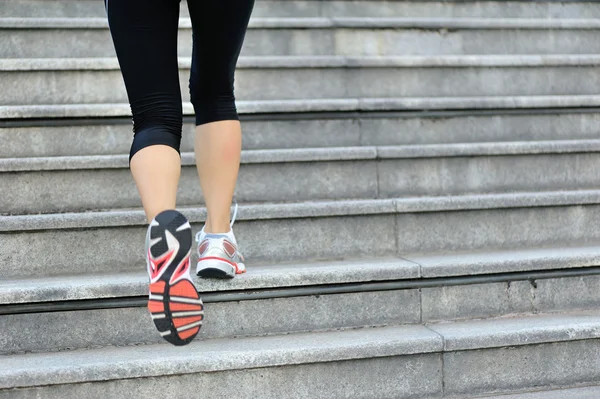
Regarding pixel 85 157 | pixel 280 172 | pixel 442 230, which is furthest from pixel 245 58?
pixel 442 230

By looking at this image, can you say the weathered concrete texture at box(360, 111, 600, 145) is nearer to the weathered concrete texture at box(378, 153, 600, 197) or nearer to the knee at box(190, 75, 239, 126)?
the weathered concrete texture at box(378, 153, 600, 197)

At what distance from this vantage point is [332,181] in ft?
9.91

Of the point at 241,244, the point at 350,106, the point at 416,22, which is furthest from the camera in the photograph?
the point at 416,22

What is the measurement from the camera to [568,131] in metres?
3.45

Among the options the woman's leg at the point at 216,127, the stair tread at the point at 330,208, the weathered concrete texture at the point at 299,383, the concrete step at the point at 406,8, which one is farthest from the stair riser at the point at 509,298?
the concrete step at the point at 406,8

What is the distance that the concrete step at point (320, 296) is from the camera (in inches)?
90.6

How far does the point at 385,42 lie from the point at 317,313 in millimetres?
1859

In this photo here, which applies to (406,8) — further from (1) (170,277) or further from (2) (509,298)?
(1) (170,277)

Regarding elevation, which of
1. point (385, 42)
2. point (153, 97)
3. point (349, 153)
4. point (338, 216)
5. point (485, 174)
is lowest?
point (338, 216)

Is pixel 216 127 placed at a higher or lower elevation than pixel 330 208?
higher

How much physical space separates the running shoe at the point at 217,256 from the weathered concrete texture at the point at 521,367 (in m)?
0.74

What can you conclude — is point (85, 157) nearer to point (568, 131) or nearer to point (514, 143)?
point (514, 143)

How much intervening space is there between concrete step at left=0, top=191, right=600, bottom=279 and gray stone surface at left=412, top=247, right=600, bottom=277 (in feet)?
0.40

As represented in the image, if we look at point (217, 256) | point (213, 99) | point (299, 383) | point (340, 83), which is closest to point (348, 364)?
point (299, 383)
